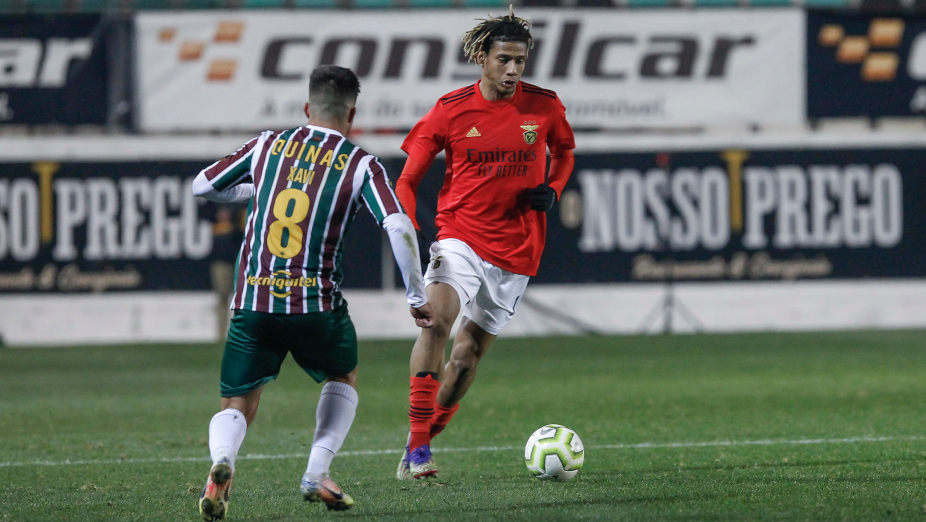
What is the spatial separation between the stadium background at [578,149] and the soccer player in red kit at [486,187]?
10434 mm

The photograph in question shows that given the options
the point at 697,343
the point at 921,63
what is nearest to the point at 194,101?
the point at 697,343

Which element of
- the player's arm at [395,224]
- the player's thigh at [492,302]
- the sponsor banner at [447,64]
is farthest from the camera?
the sponsor banner at [447,64]

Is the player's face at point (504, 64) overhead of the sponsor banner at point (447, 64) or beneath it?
overhead

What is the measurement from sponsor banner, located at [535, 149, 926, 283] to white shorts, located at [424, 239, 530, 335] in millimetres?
10512

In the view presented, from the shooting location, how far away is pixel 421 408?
6488mm

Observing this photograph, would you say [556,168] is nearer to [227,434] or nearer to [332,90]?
[332,90]

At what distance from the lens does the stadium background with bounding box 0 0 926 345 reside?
56.7 feet

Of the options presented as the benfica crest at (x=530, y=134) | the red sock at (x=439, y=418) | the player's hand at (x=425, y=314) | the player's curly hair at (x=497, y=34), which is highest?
the player's curly hair at (x=497, y=34)

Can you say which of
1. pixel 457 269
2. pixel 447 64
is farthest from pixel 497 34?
pixel 447 64

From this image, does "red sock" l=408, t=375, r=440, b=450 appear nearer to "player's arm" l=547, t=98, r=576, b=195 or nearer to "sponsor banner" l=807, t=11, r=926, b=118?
"player's arm" l=547, t=98, r=576, b=195

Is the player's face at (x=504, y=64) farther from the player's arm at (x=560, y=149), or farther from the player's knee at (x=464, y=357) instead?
the player's knee at (x=464, y=357)

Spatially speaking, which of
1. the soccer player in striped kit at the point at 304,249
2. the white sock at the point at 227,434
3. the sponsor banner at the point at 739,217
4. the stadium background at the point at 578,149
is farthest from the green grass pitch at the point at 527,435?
the sponsor banner at the point at 739,217

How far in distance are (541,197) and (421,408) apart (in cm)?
124

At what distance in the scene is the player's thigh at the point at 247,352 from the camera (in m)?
5.08
